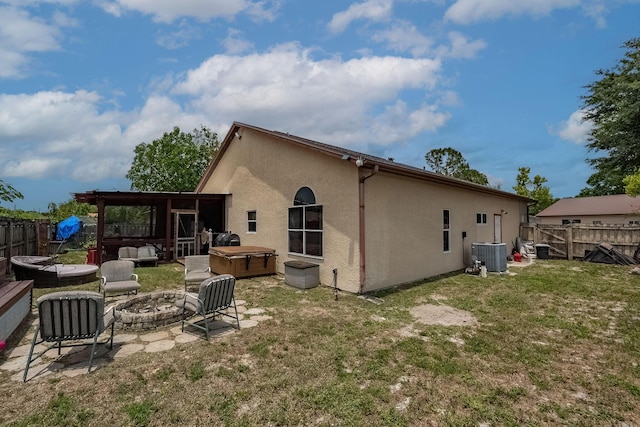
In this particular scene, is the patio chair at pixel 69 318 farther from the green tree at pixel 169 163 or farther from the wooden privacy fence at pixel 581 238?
the green tree at pixel 169 163

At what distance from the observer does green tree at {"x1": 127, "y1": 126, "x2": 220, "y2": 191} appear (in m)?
30.7

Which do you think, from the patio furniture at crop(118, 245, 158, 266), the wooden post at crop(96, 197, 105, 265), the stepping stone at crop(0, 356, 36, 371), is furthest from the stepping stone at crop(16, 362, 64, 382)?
the wooden post at crop(96, 197, 105, 265)

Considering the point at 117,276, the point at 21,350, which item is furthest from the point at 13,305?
the point at 117,276

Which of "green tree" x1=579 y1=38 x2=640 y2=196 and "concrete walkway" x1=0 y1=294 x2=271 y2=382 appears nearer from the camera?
"concrete walkway" x1=0 y1=294 x2=271 y2=382

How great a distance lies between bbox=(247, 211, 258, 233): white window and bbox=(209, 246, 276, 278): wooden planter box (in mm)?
1666

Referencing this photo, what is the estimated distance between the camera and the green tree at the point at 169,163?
1207 inches

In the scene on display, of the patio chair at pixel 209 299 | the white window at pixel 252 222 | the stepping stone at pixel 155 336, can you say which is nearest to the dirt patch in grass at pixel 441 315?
the patio chair at pixel 209 299

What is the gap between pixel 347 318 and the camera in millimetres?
5711

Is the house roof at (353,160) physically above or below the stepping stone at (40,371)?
above

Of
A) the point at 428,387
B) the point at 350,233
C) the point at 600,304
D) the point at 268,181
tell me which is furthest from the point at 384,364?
the point at 268,181

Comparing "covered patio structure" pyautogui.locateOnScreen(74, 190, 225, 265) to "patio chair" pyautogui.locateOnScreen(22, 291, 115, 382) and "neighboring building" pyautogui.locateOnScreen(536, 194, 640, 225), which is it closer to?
"patio chair" pyautogui.locateOnScreen(22, 291, 115, 382)

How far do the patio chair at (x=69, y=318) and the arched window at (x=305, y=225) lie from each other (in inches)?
216

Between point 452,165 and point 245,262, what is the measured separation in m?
35.3

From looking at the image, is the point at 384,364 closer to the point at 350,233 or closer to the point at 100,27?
the point at 350,233
